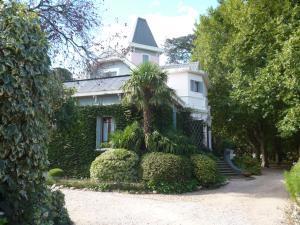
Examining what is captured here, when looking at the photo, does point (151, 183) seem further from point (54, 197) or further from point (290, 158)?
point (290, 158)

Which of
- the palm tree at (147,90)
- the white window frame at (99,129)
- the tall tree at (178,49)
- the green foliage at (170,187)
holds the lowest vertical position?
the green foliage at (170,187)

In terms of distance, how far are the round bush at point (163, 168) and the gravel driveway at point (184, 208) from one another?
996 mm

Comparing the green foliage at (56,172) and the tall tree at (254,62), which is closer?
the green foliage at (56,172)

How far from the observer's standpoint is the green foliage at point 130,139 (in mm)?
17594

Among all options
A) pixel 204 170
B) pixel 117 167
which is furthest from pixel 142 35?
pixel 117 167

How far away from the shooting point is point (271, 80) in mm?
20375

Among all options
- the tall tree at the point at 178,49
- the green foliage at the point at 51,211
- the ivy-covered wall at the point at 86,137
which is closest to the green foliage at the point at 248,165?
the ivy-covered wall at the point at 86,137

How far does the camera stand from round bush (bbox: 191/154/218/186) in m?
17.1

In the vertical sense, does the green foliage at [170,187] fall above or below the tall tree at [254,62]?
below

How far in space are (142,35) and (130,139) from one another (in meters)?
23.1

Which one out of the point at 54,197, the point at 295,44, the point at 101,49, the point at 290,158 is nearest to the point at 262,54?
the point at 295,44

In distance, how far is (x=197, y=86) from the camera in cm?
2625

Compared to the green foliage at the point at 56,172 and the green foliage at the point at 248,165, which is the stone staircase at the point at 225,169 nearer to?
the green foliage at the point at 248,165

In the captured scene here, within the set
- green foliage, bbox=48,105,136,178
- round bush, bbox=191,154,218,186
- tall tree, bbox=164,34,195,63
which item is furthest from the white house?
tall tree, bbox=164,34,195,63
